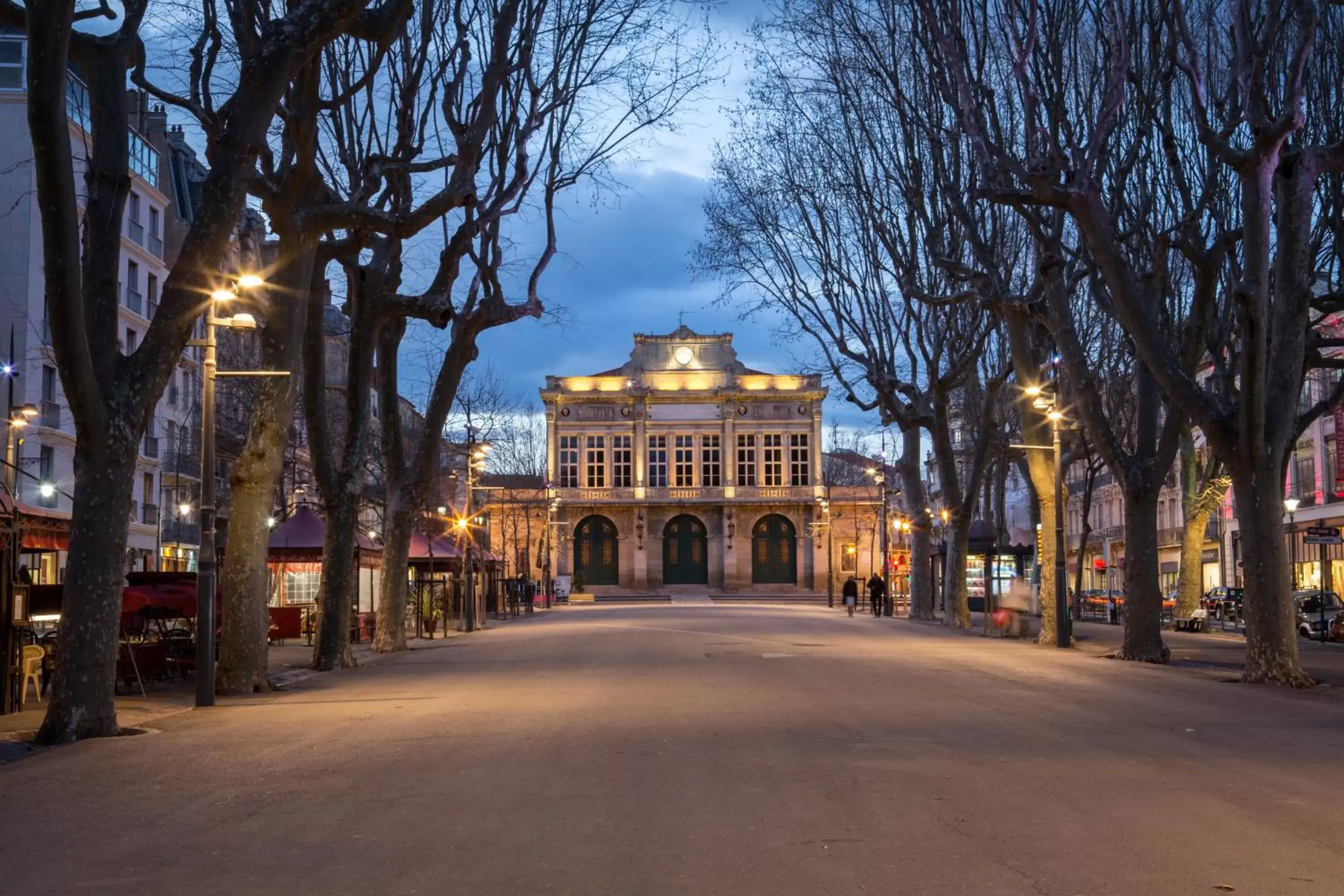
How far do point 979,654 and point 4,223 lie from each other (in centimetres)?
3311

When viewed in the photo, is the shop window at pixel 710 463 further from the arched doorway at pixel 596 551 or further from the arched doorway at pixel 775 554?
the arched doorway at pixel 596 551

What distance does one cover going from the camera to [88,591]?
13.0 metres

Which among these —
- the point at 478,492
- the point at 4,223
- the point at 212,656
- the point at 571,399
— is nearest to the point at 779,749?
the point at 212,656

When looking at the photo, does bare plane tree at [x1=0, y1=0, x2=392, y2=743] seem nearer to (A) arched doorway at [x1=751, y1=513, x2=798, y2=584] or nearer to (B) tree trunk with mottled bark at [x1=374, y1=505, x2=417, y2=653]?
(B) tree trunk with mottled bark at [x1=374, y1=505, x2=417, y2=653]

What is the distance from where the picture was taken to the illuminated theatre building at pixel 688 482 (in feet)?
292

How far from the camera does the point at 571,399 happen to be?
90.6 m

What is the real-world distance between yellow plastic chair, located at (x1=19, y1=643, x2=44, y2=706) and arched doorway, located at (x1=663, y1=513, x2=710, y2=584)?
72.3 meters

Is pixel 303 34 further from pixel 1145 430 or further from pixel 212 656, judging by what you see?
pixel 1145 430

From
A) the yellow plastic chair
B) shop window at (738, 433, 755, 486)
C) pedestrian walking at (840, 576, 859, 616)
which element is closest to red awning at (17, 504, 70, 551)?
the yellow plastic chair

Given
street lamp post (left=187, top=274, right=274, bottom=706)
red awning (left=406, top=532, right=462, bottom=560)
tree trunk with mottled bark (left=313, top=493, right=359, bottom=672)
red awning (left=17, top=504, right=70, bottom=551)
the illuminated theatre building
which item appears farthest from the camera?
the illuminated theatre building

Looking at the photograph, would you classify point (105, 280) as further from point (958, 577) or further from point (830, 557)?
point (830, 557)

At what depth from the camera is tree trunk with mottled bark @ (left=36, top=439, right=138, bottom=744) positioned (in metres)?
12.9

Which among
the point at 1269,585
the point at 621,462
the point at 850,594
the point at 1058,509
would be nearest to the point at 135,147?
the point at 850,594

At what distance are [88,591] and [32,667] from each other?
5227mm
